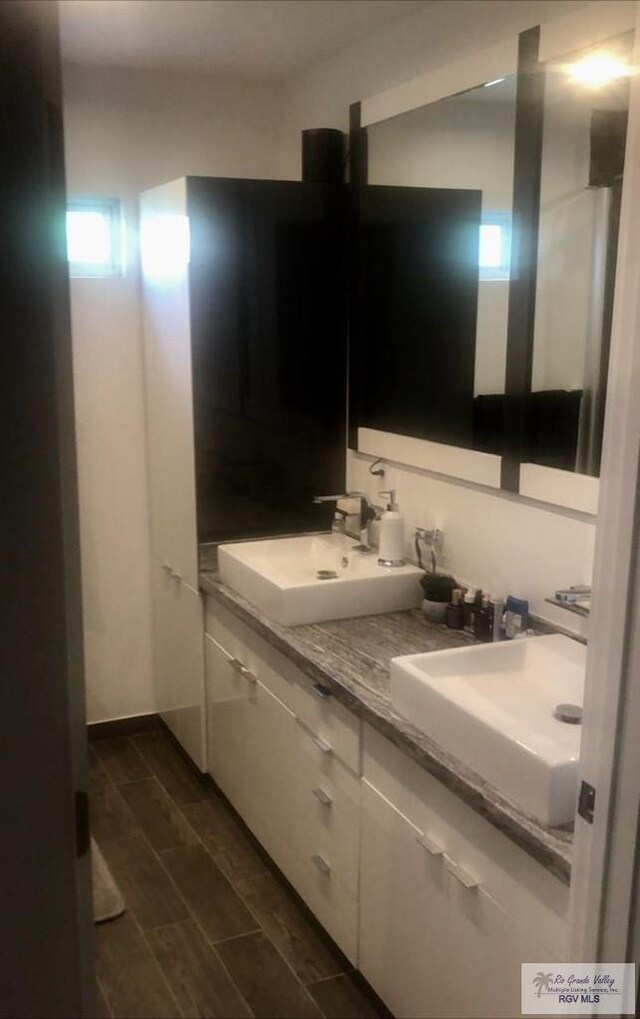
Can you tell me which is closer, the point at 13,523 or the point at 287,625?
the point at 13,523

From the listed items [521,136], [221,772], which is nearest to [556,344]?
[521,136]

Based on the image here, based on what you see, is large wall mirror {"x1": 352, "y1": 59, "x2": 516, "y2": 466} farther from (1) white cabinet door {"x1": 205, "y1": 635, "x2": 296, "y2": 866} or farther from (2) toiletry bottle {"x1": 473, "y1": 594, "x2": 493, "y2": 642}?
(1) white cabinet door {"x1": 205, "y1": 635, "x2": 296, "y2": 866}

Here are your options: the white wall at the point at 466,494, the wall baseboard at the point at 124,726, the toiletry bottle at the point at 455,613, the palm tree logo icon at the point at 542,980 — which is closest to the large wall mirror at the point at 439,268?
the white wall at the point at 466,494

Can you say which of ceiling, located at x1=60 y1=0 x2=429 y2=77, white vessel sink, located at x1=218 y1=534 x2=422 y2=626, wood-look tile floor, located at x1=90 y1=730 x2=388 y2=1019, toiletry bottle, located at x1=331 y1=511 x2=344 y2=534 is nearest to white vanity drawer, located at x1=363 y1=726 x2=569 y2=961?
white vessel sink, located at x1=218 y1=534 x2=422 y2=626

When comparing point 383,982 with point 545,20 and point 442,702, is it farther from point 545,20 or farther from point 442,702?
point 545,20

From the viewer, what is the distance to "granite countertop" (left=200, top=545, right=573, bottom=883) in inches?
59.0

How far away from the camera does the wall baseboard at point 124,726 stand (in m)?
3.58

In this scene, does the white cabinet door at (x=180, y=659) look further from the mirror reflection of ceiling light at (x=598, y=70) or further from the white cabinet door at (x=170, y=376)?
the mirror reflection of ceiling light at (x=598, y=70)

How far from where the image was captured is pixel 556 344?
6.95 feet

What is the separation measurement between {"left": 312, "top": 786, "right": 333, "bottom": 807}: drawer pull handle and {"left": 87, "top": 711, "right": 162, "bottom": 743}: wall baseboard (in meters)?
1.53

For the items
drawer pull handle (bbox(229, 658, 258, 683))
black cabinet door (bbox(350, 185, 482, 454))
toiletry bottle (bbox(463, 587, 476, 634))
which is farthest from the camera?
drawer pull handle (bbox(229, 658, 258, 683))

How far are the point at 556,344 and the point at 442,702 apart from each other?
0.92m

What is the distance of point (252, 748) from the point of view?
275 cm

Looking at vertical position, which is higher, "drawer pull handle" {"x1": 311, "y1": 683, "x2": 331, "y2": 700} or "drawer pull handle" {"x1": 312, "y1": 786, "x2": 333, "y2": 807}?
"drawer pull handle" {"x1": 311, "y1": 683, "x2": 331, "y2": 700}
